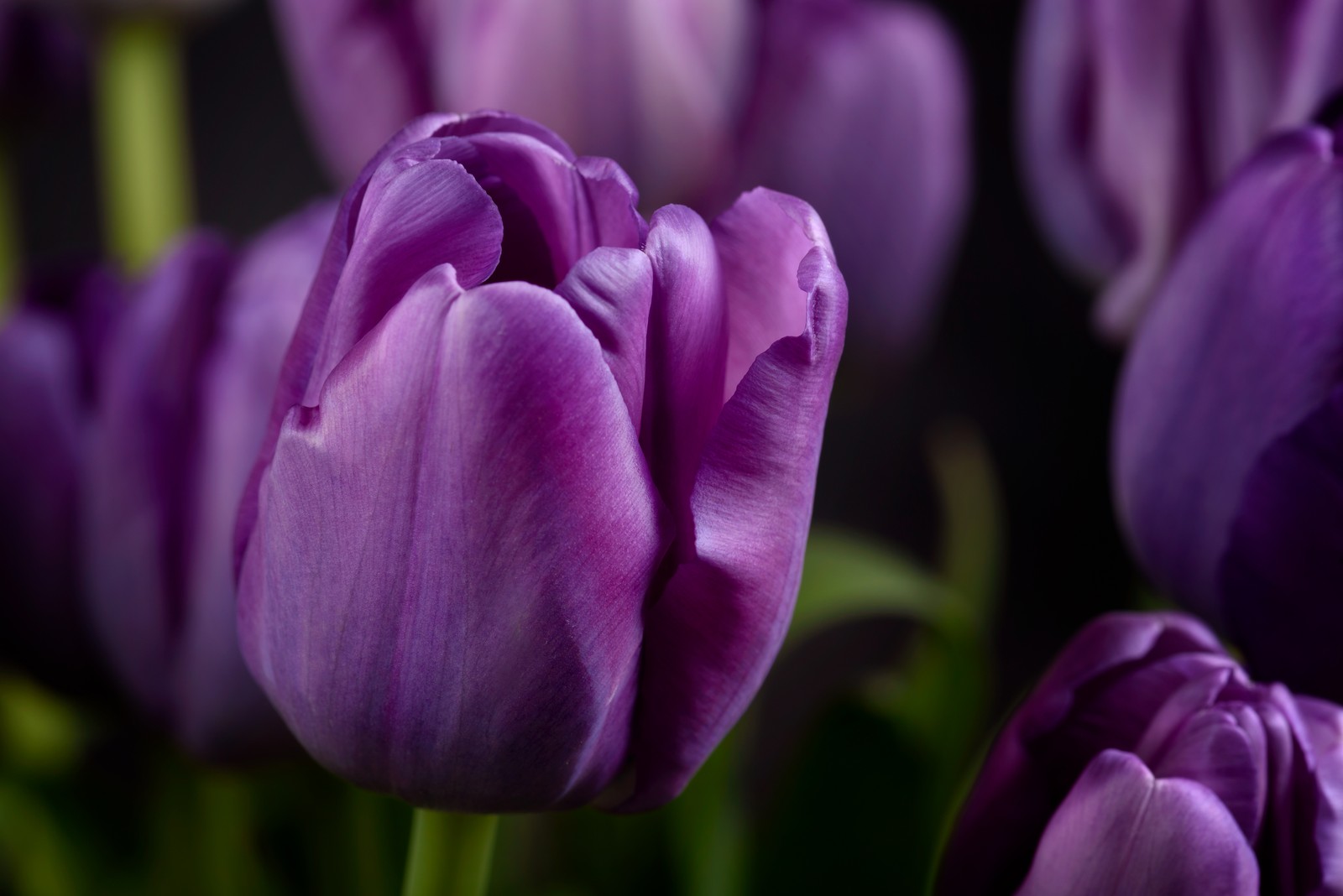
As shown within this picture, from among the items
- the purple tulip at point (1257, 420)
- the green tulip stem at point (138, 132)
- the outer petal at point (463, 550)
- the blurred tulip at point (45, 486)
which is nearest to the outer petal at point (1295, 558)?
the purple tulip at point (1257, 420)

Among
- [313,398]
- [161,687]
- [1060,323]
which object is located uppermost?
[313,398]

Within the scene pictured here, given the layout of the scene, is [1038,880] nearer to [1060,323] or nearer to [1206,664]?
[1206,664]

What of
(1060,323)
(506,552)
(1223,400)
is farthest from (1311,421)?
(1060,323)

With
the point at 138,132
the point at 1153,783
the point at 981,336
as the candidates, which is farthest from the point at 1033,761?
the point at 981,336

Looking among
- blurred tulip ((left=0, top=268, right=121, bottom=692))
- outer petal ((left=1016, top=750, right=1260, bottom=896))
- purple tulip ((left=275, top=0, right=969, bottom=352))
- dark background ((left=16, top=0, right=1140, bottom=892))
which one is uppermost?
purple tulip ((left=275, top=0, right=969, bottom=352))

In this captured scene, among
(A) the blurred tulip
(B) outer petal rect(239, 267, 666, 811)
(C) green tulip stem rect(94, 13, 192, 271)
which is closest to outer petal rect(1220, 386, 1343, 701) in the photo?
(B) outer petal rect(239, 267, 666, 811)

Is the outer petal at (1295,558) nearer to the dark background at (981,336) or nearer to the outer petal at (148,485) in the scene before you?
the outer petal at (148,485)

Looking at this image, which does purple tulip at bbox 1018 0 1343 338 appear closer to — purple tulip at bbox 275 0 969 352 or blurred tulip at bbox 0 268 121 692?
purple tulip at bbox 275 0 969 352
